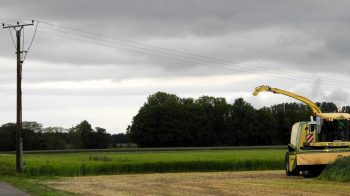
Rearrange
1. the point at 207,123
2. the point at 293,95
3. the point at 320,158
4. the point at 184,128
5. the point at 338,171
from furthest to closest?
the point at 207,123 < the point at 184,128 < the point at 293,95 < the point at 320,158 < the point at 338,171

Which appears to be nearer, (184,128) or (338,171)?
(338,171)

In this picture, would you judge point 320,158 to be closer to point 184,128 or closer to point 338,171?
point 338,171

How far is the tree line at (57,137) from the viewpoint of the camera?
127500 mm

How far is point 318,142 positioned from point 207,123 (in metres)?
109

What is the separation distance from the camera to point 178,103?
142625mm

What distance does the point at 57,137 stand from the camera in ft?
462

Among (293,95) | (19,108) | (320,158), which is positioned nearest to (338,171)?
(320,158)

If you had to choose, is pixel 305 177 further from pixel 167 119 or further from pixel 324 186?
pixel 167 119

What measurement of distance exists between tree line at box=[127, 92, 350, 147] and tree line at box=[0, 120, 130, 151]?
8470 millimetres

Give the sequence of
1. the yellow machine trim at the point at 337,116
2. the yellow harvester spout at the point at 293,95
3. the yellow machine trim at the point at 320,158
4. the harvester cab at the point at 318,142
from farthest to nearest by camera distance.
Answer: the yellow harvester spout at the point at 293,95, the yellow machine trim at the point at 337,116, the harvester cab at the point at 318,142, the yellow machine trim at the point at 320,158

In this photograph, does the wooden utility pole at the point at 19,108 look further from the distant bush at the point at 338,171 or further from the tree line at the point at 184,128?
the tree line at the point at 184,128

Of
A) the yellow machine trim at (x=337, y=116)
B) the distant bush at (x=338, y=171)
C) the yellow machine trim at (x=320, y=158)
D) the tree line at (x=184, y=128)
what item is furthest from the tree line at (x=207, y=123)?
the distant bush at (x=338, y=171)

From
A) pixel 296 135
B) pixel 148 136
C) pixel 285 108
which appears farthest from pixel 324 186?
pixel 285 108

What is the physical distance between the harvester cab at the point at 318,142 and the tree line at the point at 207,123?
9850 centimetres
